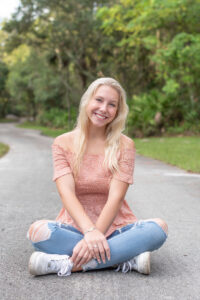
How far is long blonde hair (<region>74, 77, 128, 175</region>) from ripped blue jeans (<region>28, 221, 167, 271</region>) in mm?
519

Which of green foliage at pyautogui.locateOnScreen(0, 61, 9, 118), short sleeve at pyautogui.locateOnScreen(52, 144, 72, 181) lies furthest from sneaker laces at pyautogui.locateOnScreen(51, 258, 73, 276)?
green foliage at pyautogui.locateOnScreen(0, 61, 9, 118)

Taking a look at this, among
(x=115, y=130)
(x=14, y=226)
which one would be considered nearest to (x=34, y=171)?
(x=14, y=226)

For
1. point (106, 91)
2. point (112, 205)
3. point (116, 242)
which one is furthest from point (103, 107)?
point (116, 242)

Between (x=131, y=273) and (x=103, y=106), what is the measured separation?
1.34 meters

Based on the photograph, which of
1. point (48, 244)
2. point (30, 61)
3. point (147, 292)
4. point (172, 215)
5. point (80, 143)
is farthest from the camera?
point (30, 61)

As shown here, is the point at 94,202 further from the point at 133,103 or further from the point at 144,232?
the point at 133,103

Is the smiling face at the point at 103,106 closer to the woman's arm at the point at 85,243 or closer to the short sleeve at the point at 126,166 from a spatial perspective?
the short sleeve at the point at 126,166

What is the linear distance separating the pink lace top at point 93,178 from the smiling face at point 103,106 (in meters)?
0.30

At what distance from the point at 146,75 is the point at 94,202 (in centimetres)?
2384

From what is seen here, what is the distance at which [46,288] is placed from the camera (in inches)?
108

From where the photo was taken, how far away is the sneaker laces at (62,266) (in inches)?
118

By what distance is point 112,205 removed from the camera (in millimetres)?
3150

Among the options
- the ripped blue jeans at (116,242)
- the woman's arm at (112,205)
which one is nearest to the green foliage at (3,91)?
the woman's arm at (112,205)

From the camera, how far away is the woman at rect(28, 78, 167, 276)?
2.99 m
